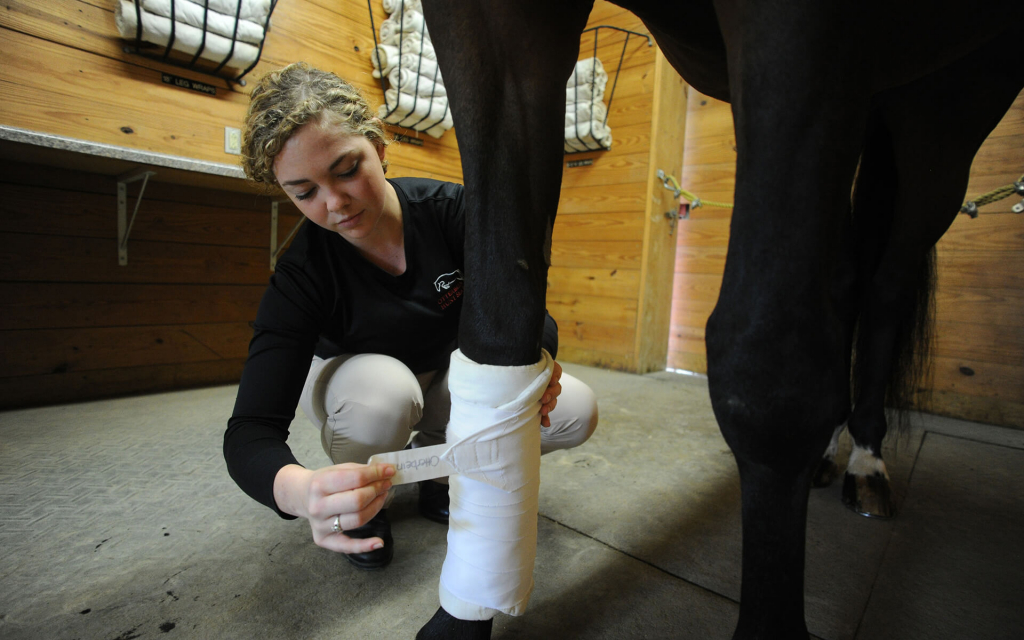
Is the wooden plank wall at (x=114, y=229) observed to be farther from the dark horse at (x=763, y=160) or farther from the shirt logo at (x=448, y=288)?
the dark horse at (x=763, y=160)

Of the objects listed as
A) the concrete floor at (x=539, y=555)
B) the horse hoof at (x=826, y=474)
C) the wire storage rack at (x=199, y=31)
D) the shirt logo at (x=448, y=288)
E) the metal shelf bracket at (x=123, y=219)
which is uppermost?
the wire storage rack at (x=199, y=31)

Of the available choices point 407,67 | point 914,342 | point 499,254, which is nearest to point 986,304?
point 914,342

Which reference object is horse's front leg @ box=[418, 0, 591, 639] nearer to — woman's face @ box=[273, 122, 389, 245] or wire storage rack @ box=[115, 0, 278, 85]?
woman's face @ box=[273, 122, 389, 245]

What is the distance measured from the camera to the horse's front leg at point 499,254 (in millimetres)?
473

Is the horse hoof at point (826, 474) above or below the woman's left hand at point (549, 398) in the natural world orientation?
below

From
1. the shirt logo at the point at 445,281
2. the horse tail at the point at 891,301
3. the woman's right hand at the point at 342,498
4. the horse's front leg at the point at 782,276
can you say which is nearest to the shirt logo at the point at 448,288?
the shirt logo at the point at 445,281

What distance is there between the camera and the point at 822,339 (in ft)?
1.20

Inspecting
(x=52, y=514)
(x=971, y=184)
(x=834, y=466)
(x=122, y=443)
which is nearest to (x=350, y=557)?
(x=52, y=514)

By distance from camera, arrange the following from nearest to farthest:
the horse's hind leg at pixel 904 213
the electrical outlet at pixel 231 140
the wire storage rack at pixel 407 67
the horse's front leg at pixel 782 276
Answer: the horse's front leg at pixel 782 276, the horse's hind leg at pixel 904 213, the electrical outlet at pixel 231 140, the wire storage rack at pixel 407 67

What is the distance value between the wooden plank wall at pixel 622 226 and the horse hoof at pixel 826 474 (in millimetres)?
1236

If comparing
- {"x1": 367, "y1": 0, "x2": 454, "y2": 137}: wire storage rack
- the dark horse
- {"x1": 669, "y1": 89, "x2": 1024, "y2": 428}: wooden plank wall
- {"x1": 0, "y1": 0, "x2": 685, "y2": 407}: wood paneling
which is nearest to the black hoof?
the dark horse

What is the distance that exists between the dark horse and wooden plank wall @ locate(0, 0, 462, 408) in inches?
57.8

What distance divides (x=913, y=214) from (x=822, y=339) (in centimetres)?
74

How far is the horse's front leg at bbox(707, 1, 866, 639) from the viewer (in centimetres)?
34
